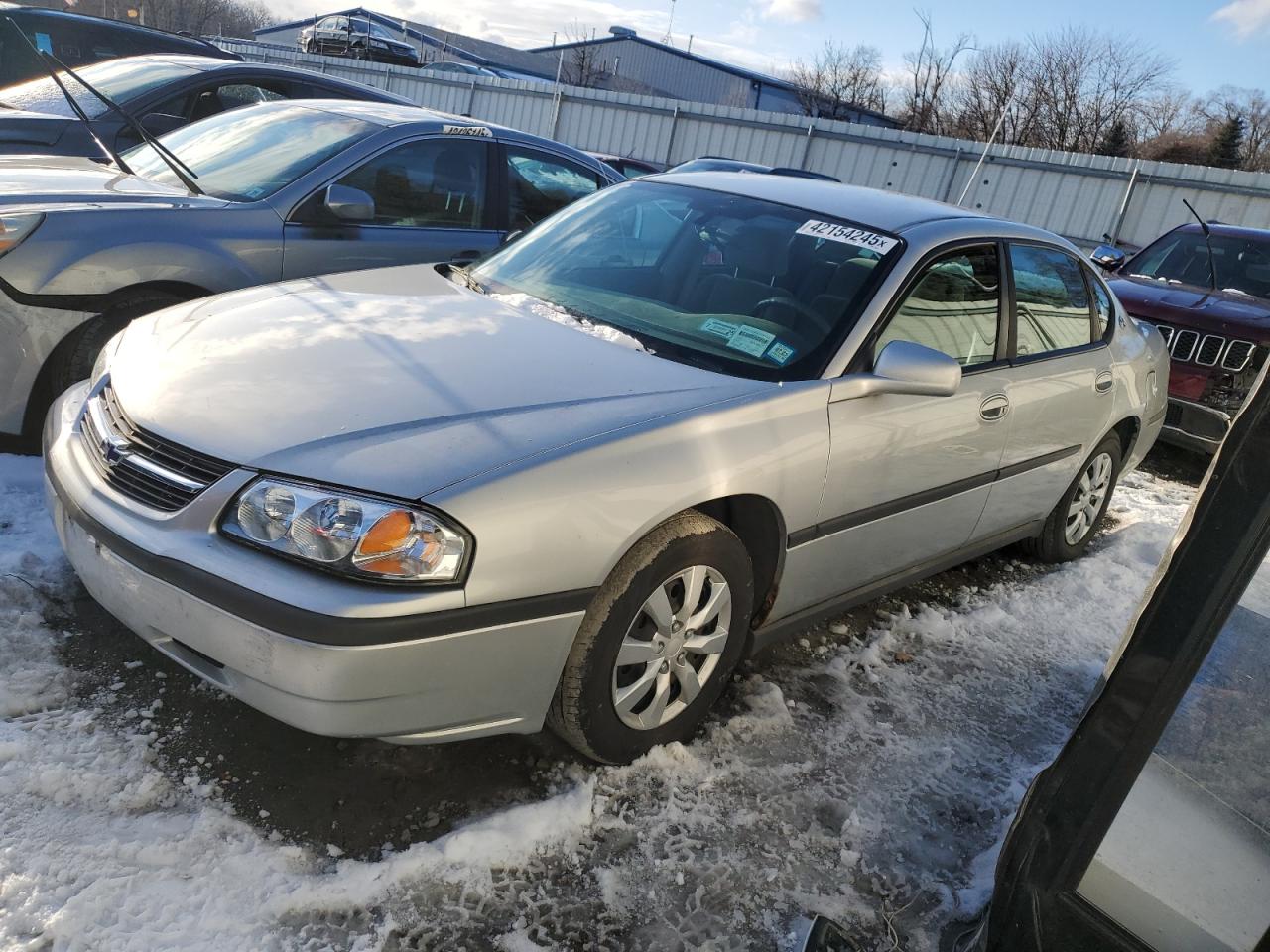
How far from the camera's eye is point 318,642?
6.82 feet

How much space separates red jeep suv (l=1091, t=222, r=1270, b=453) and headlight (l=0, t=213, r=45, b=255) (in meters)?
6.21

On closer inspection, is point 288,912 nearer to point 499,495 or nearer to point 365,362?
point 499,495

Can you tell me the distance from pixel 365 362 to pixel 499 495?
2.40 ft

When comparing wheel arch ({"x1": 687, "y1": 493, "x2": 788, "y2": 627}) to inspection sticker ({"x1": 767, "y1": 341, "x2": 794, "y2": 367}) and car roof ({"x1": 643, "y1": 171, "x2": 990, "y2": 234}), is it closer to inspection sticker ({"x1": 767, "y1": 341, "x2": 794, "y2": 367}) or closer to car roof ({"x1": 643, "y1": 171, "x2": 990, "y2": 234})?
inspection sticker ({"x1": 767, "y1": 341, "x2": 794, "y2": 367})

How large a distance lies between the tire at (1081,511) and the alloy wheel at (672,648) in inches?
95.8

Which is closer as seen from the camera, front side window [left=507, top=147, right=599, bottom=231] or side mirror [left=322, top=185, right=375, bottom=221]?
side mirror [left=322, top=185, right=375, bottom=221]

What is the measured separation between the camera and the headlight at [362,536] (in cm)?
214

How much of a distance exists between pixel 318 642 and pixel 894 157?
62.4 ft

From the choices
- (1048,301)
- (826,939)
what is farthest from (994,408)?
(826,939)

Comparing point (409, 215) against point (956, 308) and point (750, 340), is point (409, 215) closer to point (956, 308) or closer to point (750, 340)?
point (750, 340)

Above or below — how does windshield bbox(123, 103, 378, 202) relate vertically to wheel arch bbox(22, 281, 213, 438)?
above

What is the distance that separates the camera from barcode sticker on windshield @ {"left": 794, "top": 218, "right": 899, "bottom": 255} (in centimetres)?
332

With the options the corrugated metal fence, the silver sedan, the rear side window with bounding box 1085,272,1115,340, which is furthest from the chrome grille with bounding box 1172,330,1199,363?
the corrugated metal fence

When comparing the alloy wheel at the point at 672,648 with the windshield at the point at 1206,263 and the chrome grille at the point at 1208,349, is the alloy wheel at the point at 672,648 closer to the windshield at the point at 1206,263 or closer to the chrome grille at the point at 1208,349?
the chrome grille at the point at 1208,349
